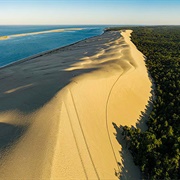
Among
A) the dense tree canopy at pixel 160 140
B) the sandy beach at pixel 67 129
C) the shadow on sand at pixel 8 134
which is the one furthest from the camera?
the dense tree canopy at pixel 160 140

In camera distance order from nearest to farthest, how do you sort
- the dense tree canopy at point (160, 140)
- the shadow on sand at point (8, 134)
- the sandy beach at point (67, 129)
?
the sandy beach at point (67, 129), the shadow on sand at point (8, 134), the dense tree canopy at point (160, 140)

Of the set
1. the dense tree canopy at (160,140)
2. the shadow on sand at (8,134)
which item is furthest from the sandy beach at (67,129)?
the dense tree canopy at (160,140)

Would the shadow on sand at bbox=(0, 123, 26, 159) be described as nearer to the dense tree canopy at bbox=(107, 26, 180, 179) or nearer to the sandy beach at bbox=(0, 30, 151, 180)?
the sandy beach at bbox=(0, 30, 151, 180)

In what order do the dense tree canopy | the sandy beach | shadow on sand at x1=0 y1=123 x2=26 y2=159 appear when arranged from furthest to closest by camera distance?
the dense tree canopy < shadow on sand at x1=0 y1=123 x2=26 y2=159 < the sandy beach

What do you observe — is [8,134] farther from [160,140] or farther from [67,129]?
[160,140]

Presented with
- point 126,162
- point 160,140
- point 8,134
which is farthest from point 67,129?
point 160,140

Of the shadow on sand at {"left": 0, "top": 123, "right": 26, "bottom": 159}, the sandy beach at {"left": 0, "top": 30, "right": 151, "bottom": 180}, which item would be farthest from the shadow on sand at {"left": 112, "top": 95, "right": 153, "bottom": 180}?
the shadow on sand at {"left": 0, "top": 123, "right": 26, "bottom": 159}

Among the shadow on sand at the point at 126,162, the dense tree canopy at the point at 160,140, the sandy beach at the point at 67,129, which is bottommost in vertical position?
the shadow on sand at the point at 126,162

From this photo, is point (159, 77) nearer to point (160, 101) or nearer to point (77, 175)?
point (160, 101)

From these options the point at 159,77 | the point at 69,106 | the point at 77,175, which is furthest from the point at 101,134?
the point at 159,77

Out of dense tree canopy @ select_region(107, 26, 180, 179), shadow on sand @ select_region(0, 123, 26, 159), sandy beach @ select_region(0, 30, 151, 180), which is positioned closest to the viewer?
sandy beach @ select_region(0, 30, 151, 180)

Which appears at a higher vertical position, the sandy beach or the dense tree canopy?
the sandy beach

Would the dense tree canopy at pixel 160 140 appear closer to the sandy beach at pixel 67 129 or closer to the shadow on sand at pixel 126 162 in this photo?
the shadow on sand at pixel 126 162
